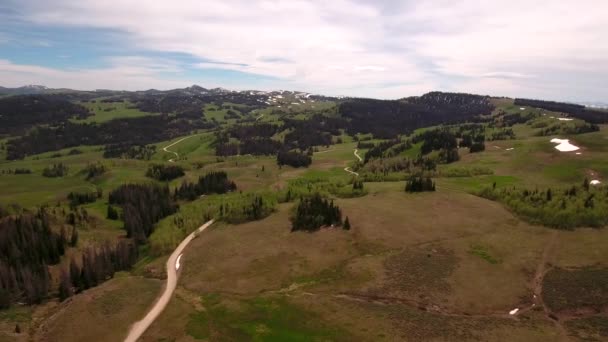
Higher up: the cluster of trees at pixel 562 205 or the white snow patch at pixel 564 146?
the white snow patch at pixel 564 146

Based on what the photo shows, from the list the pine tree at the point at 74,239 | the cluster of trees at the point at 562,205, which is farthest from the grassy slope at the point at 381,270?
the pine tree at the point at 74,239

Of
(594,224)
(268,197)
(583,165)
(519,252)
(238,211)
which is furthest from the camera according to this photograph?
(583,165)

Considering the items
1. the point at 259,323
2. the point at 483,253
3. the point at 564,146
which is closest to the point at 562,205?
the point at 483,253

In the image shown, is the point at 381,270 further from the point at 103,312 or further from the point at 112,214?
the point at 112,214

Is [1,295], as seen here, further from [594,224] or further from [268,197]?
[594,224]

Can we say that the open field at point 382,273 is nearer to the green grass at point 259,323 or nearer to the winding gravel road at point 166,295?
the green grass at point 259,323

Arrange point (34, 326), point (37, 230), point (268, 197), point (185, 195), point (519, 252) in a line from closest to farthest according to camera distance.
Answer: point (34, 326), point (519, 252), point (37, 230), point (268, 197), point (185, 195)

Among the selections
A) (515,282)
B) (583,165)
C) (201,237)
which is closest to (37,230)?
(201,237)
